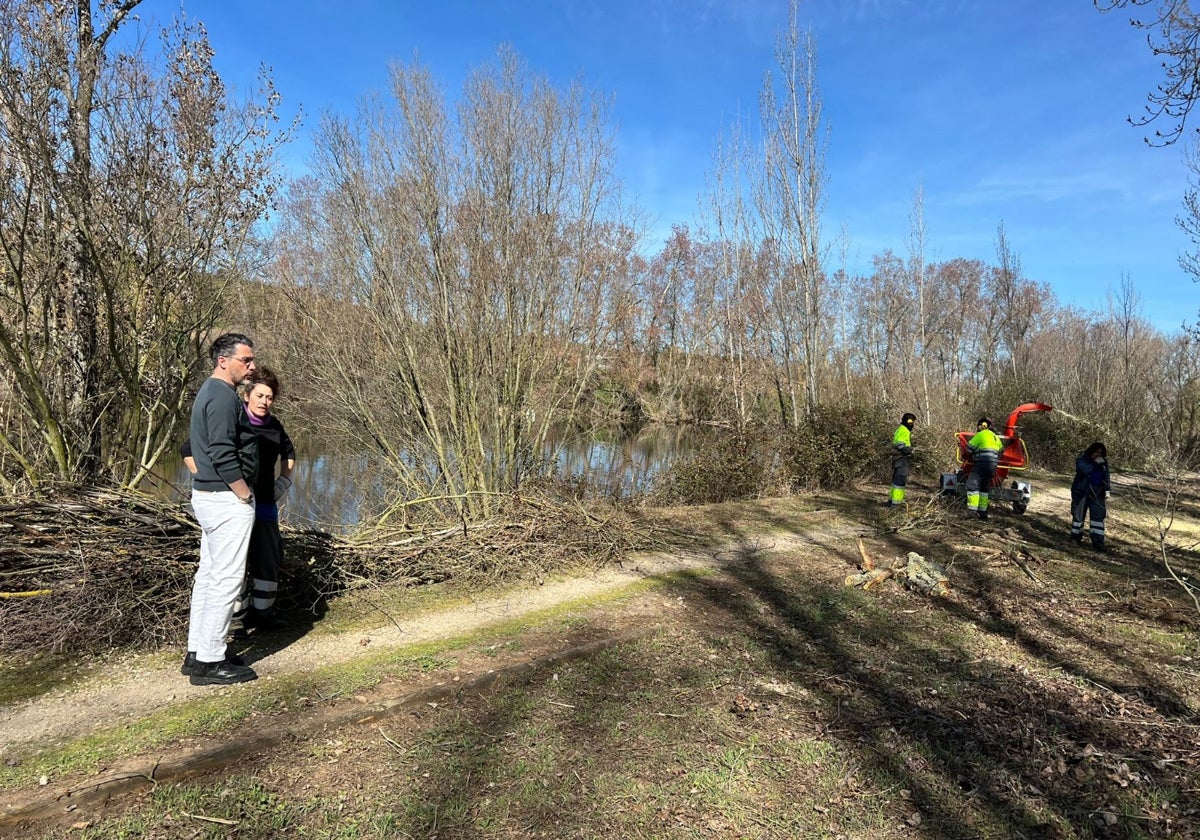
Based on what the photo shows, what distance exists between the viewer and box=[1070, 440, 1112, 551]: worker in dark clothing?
28.8 ft

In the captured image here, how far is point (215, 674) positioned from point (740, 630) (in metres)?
3.81

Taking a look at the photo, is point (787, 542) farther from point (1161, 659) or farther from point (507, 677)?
point (507, 677)

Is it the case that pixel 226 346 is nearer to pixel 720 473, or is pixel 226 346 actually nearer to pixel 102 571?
pixel 102 571

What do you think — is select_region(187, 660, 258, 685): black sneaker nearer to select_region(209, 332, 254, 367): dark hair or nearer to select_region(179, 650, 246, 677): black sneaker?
select_region(179, 650, 246, 677): black sneaker

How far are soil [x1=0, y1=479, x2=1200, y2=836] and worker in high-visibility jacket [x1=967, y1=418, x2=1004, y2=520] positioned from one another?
2.73 ft

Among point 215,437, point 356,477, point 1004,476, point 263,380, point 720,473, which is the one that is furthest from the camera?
point 356,477

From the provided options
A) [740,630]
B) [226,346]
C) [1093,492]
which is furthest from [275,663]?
[1093,492]

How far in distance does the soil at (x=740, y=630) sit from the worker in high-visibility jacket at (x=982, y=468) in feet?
2.73

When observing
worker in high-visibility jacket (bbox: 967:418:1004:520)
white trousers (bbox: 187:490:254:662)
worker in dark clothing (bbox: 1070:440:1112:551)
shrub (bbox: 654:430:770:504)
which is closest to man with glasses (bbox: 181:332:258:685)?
white trousers (bbox: 187:490:254:662)

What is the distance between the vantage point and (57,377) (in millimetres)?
5832

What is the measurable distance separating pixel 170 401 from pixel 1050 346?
29361 mm

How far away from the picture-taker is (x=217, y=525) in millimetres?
3869

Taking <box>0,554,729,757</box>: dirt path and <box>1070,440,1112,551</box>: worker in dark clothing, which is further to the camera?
<box>1070,440,1112,551</box>: worker in dark clothing

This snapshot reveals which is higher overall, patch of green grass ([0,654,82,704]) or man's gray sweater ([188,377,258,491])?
man's gray sweater ([188,377,258,491])
